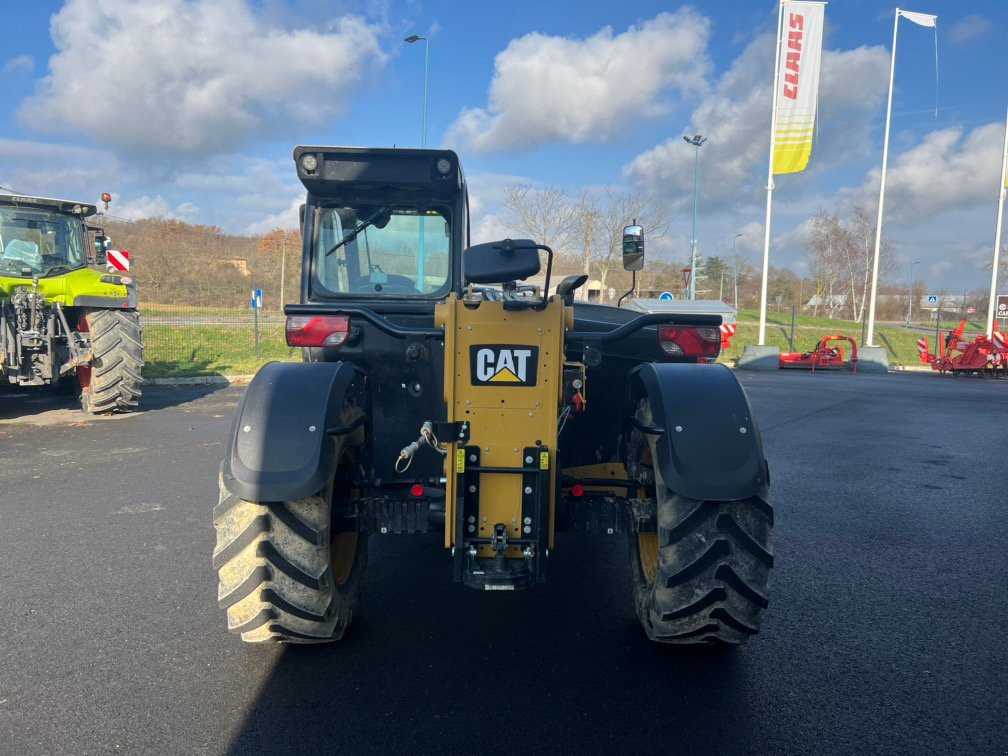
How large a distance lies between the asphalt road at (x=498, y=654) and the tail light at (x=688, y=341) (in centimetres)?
139

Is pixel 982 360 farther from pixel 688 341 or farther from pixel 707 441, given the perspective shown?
pixel 707 441

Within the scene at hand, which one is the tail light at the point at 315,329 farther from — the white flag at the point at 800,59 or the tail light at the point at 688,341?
the white flag at the point at 800,59

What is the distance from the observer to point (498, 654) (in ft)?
10.4

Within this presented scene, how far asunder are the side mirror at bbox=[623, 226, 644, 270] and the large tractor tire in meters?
1.64

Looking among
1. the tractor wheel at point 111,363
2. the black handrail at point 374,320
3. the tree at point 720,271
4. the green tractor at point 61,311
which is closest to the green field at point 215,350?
the green tractor at point 61,311

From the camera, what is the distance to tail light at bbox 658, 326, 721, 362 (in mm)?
3414

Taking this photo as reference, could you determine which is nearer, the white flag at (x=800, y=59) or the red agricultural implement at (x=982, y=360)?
the red agricultural implement at (x=982, y=360)

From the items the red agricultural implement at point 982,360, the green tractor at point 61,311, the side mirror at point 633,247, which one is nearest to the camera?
the side mirror at point 633,247

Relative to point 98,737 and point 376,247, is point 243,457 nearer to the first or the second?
point 98,737

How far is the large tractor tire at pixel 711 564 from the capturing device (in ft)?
9.07

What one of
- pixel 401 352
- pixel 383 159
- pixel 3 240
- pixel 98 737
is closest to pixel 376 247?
pixel 383 159

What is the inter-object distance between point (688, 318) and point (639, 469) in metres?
0.76

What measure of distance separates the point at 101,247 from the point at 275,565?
924 centimetres

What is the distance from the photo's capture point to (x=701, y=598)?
2807mm
